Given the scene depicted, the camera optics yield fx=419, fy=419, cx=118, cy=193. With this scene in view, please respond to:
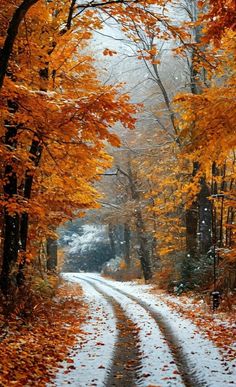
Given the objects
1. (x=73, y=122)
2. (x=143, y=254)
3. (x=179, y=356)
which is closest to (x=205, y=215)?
(x=143, y=254)

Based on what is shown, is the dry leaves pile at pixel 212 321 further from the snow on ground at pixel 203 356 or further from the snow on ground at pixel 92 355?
the snow on ground at pixel 92 355

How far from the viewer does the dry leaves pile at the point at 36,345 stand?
662 cm

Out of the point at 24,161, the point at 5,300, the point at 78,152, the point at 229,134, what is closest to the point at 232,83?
the point at 229,134

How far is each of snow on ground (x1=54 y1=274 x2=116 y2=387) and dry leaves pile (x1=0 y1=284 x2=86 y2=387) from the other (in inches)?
9.3

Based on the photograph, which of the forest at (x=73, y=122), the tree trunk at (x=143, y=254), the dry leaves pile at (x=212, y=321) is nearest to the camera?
the forest at (x=73, y=122)

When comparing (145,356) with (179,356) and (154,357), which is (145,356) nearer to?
(154,357)

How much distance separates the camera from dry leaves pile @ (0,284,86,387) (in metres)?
6.62

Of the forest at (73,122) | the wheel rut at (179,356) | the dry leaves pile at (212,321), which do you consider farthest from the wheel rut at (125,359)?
the dry leaves pile at (212,321)

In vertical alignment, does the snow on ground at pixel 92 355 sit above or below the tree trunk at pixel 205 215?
below

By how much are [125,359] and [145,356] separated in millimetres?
390

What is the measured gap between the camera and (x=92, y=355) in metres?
8.23

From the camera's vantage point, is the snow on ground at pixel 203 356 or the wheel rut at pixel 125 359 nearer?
the snow on ground at pixel 203 356

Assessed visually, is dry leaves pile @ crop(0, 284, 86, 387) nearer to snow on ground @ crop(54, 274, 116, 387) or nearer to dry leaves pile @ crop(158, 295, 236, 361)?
snow on ground @ crop(54, 274, 116, 387)

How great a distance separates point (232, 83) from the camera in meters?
9.12
